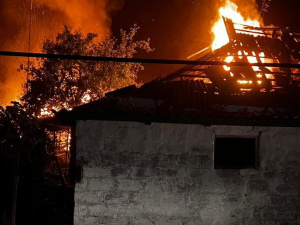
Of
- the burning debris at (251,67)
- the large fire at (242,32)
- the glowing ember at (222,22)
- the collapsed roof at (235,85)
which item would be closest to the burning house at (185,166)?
the collapsed roof at (235,85)

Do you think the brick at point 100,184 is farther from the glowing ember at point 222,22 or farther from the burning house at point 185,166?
the glowing ember at point 222,22

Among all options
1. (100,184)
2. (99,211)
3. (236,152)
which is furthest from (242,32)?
(99,211)

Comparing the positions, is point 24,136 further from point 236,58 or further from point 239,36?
point 239,36

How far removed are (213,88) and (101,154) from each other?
648 centimetres

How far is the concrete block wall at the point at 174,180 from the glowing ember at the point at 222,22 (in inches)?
513

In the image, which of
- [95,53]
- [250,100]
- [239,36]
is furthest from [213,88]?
[95,53]

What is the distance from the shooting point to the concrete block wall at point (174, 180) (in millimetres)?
7820

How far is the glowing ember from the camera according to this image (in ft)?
67.5

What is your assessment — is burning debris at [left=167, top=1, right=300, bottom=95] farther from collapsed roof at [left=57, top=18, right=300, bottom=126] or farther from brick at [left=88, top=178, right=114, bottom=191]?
brick at [left=88, top=178, right=114, bottom=191]

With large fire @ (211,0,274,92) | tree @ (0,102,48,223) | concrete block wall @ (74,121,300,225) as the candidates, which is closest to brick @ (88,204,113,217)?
concrete block wall @ (74,121,300,225)

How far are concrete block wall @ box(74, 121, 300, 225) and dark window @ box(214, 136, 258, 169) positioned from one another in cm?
20

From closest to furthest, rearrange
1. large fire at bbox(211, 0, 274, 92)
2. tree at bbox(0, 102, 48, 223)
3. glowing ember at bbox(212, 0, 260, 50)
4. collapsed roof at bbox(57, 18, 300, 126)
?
tree at bbox(0, 102, 48, 223) → collapsed roof at bbox(57, 18, 300, 126) → large fire at bbox(211, 0, 274, 92) → glowing ember at bbox(212, 0, 260, 50)

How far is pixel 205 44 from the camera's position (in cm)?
3547

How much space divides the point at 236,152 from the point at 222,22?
14.6 meters
